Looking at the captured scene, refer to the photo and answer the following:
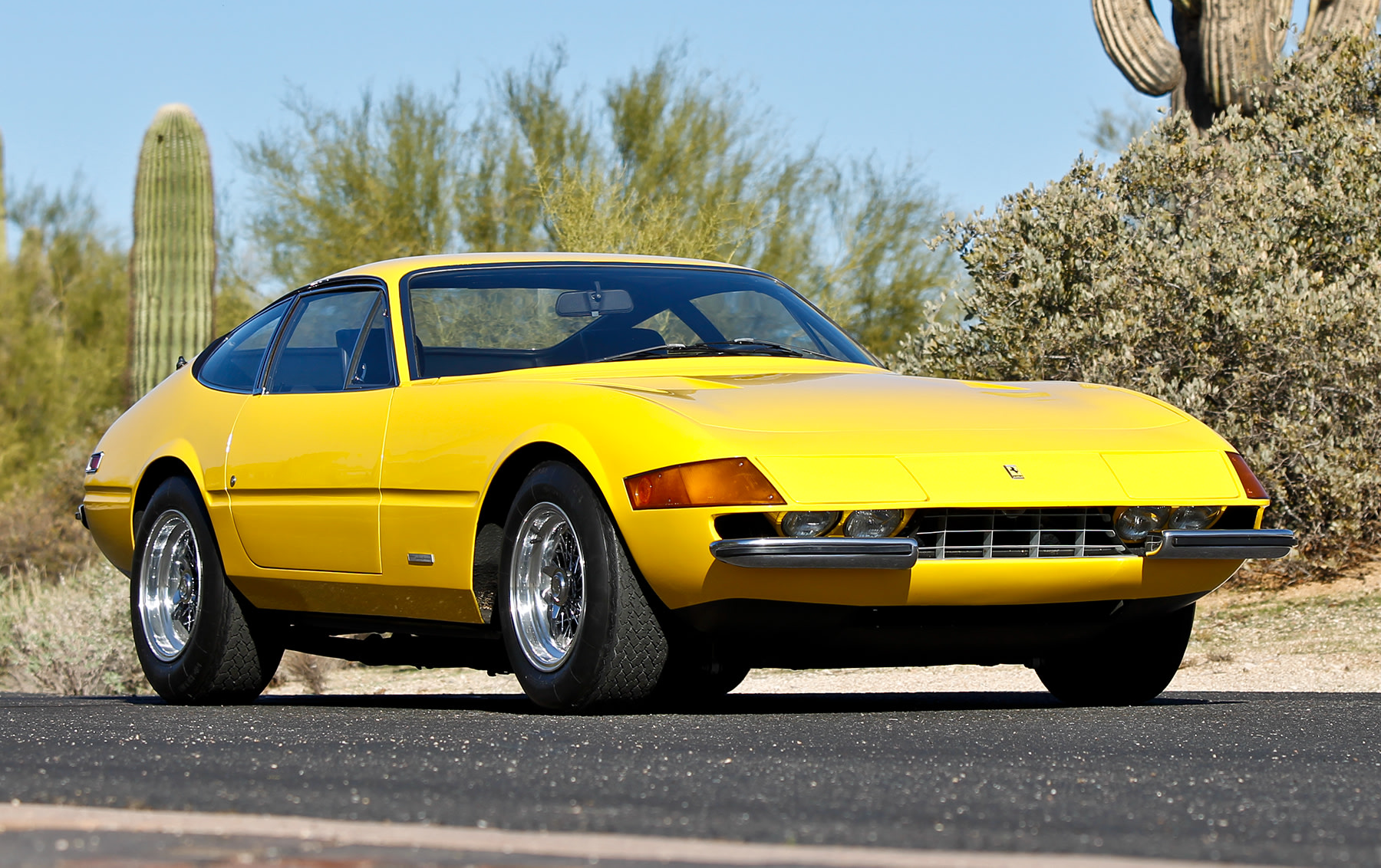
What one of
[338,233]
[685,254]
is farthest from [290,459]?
[338,233]

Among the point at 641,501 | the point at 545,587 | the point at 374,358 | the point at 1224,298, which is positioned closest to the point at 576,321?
the point at 374,358

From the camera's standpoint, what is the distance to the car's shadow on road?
602 centimetres

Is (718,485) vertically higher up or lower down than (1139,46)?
lower down

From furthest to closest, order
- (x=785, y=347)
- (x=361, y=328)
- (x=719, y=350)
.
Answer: (x=785, y=347) < (x=361, y=328) < (x=719, y=350)

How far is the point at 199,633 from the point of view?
7.07 metres

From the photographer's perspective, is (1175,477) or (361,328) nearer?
(1175,477)

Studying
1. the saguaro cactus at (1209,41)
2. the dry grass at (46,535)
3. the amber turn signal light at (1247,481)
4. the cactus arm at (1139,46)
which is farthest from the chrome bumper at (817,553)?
the dry grass at (46,535)

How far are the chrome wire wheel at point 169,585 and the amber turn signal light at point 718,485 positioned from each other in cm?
265

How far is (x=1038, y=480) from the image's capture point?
18.0ft

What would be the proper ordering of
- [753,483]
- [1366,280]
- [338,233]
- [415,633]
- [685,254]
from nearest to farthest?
[753,483]
[415,633]
[1366,280]
[685,254]
[338,233]

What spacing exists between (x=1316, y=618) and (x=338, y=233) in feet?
46.0

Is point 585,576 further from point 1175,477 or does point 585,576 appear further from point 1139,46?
point 1139,46

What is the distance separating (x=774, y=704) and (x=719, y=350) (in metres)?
1.25

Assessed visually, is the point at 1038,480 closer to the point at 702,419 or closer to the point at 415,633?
the point at 702,419
